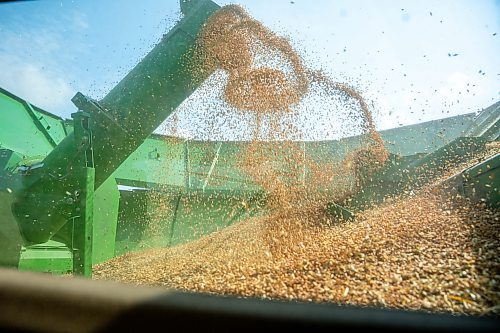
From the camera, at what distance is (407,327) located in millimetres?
992

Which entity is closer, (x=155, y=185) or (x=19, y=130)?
(x=19, y=130)

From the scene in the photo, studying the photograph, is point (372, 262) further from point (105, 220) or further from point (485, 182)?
point (105, 220)

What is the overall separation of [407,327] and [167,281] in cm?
226

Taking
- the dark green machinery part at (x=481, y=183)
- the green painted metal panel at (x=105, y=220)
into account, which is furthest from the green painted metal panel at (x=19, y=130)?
the dark green machinery part at (x=481, y=183)

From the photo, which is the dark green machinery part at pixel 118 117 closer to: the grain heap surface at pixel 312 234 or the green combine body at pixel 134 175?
the green combine body at pixel 134 175

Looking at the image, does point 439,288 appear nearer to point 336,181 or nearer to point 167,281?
point 167,281

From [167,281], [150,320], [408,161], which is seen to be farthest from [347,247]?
[408,161]

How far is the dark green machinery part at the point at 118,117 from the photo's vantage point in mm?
3561

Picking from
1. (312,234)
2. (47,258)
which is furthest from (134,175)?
(312,234)

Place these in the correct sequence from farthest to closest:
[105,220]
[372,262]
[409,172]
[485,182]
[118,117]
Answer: [105,220], [409,172], [118,117], [485,182], [372,262]

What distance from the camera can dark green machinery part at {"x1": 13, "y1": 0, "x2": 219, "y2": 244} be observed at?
11.7ft

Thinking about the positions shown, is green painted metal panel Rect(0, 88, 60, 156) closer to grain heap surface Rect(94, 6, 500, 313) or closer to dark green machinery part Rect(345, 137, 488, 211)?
grain heap surface Rect(94, 6, 500, 313)

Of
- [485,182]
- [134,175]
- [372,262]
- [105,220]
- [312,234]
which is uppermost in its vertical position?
[134,175]

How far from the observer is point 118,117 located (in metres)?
3.64
